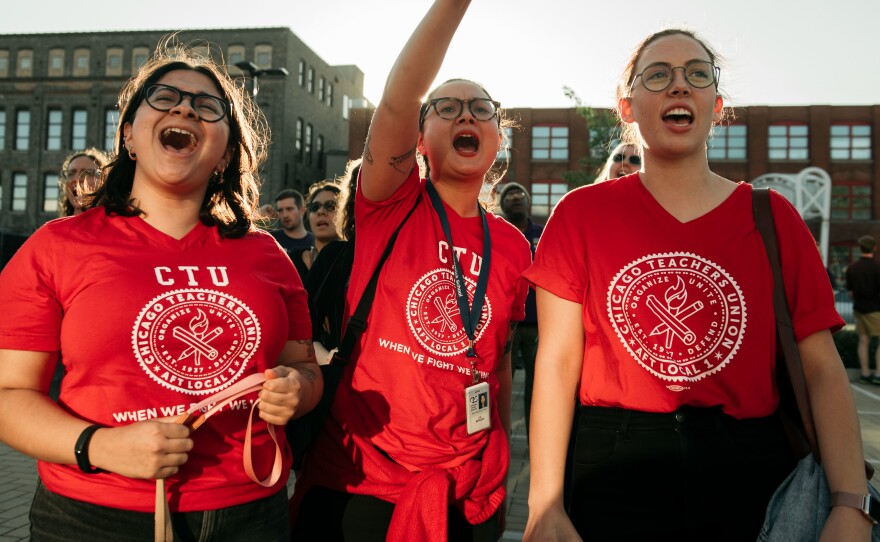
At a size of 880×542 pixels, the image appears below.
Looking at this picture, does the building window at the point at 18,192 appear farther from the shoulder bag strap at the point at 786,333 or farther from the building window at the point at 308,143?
the shoulder bag strap at the point at 786,333

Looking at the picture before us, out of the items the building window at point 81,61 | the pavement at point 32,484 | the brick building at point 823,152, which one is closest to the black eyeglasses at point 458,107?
the pavement at point 32,484

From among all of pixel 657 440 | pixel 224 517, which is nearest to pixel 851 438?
pixel 657 440

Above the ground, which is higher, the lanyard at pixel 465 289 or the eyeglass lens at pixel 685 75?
the eyeglass lens at pixel 685 75

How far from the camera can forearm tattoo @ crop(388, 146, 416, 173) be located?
7.06 feet

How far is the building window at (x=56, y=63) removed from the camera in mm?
39719

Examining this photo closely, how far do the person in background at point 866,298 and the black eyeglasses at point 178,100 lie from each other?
445 inches

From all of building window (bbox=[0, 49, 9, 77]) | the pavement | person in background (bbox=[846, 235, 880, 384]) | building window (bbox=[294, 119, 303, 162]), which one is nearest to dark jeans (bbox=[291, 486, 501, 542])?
the pavement

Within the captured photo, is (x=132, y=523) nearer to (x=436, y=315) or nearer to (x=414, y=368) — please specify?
(x=414, y=368)

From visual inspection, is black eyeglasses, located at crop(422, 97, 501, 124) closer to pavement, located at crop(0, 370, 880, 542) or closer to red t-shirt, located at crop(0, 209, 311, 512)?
red t-shirt, located at crop(0, 209, 311, 512)

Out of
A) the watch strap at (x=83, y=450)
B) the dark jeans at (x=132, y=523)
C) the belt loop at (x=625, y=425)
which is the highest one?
the belt loop at (x=625, y=425)

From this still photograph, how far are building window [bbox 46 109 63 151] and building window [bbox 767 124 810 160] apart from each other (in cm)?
4159

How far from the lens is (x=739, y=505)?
1.72 metres

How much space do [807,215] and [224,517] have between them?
114 feet

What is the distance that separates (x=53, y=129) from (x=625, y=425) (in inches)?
1754
